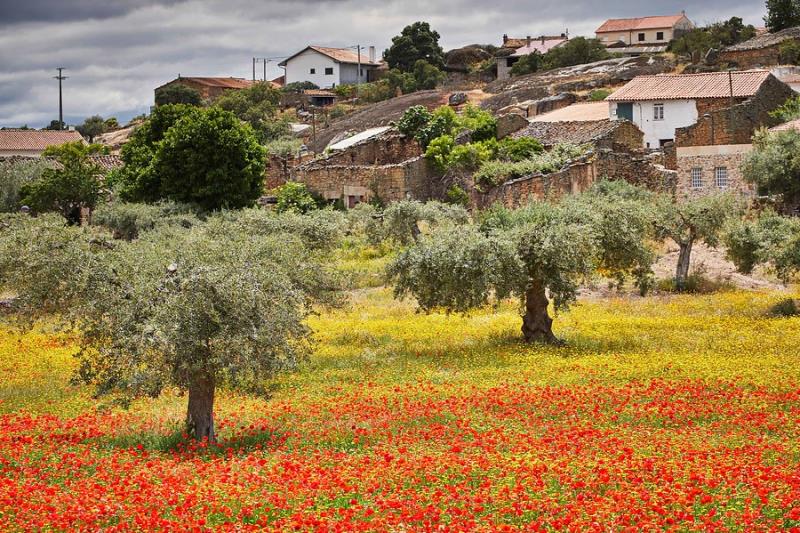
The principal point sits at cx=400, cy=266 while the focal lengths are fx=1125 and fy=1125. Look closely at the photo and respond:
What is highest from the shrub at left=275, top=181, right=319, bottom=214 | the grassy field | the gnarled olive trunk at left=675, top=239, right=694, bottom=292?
the shrub at left=275, top=181, right=319, bottom=214

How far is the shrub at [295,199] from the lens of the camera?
5997 cm

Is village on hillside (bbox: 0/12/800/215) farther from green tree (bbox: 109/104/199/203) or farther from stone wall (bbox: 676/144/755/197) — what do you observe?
green tree (bbox: 109/104/199/203)

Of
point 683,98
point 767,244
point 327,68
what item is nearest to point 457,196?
point 683,98

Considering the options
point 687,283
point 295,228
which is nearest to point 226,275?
point 295,228

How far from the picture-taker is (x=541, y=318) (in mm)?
32125

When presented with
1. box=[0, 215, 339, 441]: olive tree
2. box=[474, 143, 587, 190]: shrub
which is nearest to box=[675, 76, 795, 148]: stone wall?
box=[474, 143, 587, 190]: shrub

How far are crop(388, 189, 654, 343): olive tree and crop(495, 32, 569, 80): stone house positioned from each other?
232 feet

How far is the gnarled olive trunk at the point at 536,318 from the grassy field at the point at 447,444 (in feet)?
2.46

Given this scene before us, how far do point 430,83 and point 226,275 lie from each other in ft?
292

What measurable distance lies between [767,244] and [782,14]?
66994 mm

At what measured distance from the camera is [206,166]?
58125 mm

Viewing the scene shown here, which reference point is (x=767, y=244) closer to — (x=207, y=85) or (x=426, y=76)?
(x=426, y=76)

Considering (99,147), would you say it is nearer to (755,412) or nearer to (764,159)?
(764,159)

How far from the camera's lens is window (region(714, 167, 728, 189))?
187 ft
